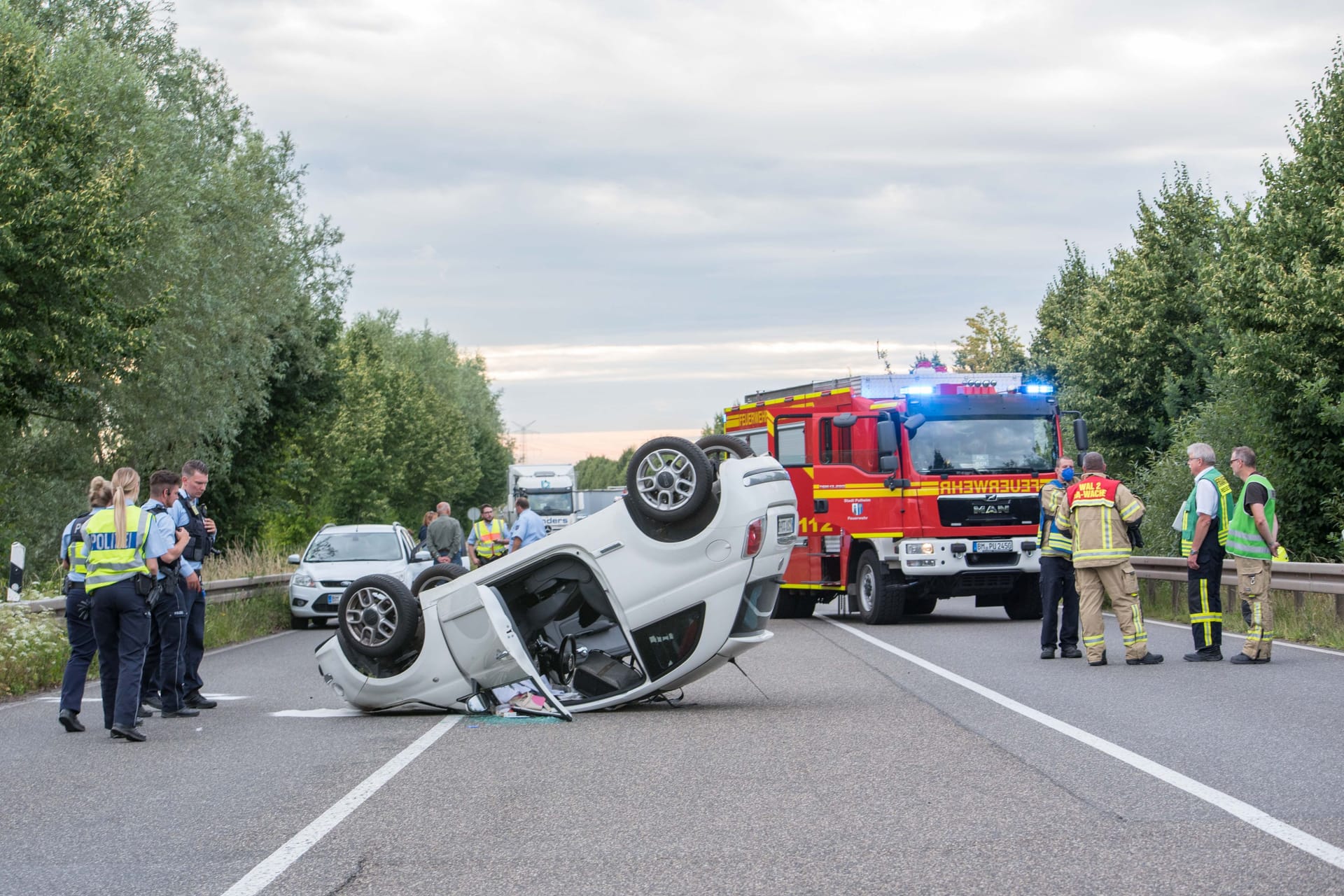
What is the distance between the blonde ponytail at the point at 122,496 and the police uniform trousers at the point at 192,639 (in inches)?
57.7

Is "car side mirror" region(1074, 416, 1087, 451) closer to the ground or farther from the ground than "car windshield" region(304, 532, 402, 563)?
farther from the ground

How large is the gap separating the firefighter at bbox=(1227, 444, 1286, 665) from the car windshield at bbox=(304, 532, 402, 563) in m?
13.6

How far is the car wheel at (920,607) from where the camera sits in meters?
22.0

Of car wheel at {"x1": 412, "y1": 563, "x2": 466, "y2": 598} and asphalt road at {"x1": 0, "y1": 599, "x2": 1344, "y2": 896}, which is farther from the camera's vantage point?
car wheel at {"x1": 412, "y1": 563, "x2": 466, "y2": 598}

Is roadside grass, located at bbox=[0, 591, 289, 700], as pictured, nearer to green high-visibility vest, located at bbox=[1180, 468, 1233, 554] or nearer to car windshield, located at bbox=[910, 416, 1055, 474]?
green high-visibility vest, located at bbox=[1180, 468, 1233, 554]

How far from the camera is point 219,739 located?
9750 millimetres

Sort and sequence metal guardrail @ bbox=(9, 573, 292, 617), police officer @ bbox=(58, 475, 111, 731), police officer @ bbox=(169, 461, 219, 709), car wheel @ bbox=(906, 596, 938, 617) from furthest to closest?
car wheel @ bbox=(906, 596, 938, 617) → metal guardrail @ bbox=(9, 573, 292, 617) → police officer @ bbox=(169, 461, 219, 709) → police officer @ bbox=(58, 475, 111, 731)

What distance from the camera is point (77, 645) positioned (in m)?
10.4

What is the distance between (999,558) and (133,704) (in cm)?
1209

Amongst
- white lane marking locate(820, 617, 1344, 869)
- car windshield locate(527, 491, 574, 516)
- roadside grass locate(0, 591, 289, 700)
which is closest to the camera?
white lane marking locate(820, 617, 1344, 869)

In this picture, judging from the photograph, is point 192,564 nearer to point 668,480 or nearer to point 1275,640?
point 668,480

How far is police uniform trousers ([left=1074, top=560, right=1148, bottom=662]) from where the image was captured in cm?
1317

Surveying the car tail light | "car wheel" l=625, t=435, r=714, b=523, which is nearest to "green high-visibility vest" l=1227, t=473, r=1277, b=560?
the car tail light

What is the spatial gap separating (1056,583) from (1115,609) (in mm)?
938
